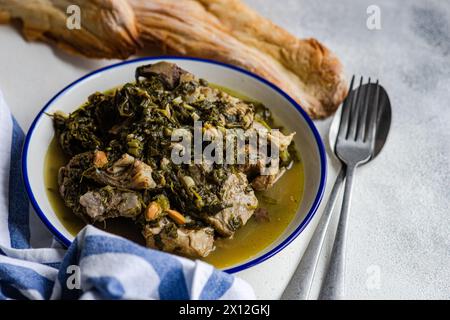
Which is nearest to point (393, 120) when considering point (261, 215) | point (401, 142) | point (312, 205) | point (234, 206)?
point (401, 142)

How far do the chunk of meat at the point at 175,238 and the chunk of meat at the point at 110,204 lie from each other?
0.12 metres

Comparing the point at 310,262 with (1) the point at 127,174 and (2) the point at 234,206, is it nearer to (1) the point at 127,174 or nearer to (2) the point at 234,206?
(2) the point at 234,206

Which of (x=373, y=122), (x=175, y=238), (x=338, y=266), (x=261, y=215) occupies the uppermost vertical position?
(x=373, y=122)

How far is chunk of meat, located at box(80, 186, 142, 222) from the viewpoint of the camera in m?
2.98

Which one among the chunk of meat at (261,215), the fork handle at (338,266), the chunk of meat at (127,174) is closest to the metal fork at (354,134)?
the fork handle at (338,266)

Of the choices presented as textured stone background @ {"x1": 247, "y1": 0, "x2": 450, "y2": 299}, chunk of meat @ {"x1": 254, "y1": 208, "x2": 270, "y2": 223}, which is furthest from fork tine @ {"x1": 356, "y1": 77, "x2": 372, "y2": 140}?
chunk of meat @ {"x1": 254, "y1": 208, "x2": 270, "y2": 223}

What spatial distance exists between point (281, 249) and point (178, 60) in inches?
62.4

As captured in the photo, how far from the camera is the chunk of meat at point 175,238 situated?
2920mm

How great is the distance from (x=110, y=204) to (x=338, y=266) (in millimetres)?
1228

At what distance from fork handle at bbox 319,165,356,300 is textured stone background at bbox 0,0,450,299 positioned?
0.12 m

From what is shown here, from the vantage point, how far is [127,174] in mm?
3014

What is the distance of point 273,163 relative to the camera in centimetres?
332
